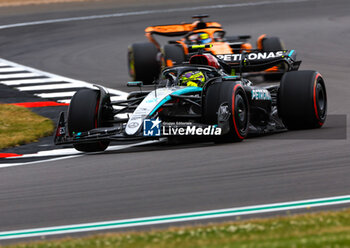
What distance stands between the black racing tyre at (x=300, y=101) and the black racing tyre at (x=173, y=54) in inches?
229

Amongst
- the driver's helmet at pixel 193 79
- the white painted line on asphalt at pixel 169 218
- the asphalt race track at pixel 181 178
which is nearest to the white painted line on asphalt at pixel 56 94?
the asphalt race track at pixel 181 178

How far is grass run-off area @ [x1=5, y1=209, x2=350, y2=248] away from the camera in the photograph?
5629mm

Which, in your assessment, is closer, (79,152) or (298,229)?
(298,229)

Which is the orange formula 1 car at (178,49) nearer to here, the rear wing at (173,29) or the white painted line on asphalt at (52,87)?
the rear wing at (173,29)

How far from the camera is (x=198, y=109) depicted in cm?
1171

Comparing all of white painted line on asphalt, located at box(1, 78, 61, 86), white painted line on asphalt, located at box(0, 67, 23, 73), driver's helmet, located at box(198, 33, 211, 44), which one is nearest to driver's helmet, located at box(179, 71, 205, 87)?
driver's helmet, located at box(198, 33, 211, 44)

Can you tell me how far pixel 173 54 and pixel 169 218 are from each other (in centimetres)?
1117

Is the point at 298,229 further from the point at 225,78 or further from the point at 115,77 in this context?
the point at 115,77

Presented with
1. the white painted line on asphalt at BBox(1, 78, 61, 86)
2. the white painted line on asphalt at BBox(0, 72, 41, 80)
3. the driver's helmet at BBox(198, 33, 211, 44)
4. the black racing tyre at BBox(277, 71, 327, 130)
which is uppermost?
the black racing tyre at BBox(277, 71, 327, 130)

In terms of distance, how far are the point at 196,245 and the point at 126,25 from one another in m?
25.8

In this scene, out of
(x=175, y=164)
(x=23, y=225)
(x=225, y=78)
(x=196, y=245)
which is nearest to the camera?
(x=196, y=245)

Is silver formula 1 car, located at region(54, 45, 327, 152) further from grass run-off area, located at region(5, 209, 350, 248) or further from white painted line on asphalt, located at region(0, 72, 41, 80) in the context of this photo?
white painted line on asphalt, located at region(0, 72, 41, 80)

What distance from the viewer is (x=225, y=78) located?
11492mm

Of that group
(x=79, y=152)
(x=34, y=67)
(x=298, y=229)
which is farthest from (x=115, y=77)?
(x=298, y=229)
